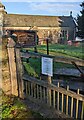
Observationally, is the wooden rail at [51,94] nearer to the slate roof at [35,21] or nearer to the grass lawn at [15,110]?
the grass lawn at [15,110]

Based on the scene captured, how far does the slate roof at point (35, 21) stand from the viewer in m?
37.4

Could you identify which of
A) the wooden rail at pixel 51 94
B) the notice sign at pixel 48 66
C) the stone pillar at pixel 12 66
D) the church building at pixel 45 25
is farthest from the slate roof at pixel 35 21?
the notice sign at pixel 48 66

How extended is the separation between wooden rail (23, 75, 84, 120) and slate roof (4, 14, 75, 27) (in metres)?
32.4

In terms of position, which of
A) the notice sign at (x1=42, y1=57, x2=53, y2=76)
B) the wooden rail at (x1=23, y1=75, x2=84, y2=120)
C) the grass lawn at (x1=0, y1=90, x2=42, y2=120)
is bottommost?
the grass lawn at (x1=0, y1=90, x2=42, y2=120)

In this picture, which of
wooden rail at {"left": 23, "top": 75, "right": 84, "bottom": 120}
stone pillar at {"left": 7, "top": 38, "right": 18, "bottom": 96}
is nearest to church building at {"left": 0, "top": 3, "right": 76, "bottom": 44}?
stone pillar at {"left": 7, "top": 38, "right": 18, "bottom": 96}

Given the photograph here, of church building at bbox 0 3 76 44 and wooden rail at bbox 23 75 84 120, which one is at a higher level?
church building at bbox 0 3 76 44

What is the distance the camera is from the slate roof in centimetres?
3741

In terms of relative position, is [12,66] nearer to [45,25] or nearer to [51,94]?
[51,94]

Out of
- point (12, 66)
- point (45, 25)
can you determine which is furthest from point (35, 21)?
point (12, 66)

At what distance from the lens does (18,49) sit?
5.01 m

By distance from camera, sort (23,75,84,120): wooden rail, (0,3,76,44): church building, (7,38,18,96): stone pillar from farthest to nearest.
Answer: (0,3,76,44): church building → (7,38,18,96): stone pillar → (23,75,84,120): wooden rail

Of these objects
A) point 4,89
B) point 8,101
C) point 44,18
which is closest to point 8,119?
point 8,101

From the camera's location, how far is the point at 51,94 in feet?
14.9

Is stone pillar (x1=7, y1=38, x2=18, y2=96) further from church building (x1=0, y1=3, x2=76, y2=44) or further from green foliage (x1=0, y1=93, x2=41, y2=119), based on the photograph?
church building (x1=0, y1=3, x2=76, y2=44)
